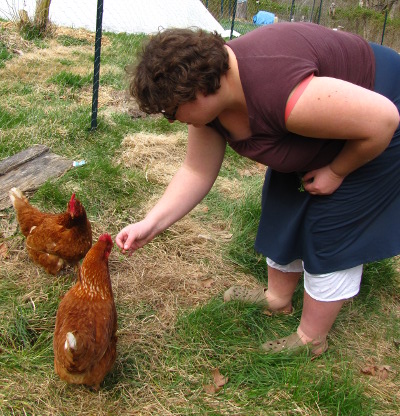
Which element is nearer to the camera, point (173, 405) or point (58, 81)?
point (173, 405)

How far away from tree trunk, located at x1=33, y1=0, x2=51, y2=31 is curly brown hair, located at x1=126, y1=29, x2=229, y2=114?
6.99 m

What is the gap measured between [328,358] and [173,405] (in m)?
0.88

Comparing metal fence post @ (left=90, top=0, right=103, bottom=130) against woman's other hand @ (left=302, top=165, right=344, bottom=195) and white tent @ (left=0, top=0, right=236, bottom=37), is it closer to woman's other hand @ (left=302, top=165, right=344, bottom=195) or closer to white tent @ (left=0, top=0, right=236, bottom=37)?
woman's other hand @ (left=302, top=165, right=344, bottom=195)

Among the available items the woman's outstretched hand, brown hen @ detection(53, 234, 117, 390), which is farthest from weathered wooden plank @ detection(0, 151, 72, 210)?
the woman's outstretched hand

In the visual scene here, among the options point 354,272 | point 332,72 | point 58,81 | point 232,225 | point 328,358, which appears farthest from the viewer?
point 58,81

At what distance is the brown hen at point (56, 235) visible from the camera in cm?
277

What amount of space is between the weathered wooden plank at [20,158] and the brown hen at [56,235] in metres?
0.79

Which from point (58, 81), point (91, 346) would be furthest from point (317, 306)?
point (58, 81)

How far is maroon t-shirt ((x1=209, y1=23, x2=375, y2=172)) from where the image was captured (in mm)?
1504

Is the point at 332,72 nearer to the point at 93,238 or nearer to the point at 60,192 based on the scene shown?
the point at 93,238

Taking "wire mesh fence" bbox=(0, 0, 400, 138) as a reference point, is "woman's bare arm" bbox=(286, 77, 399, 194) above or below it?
above

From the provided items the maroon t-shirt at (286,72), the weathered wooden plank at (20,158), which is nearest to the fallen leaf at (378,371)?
the maroon t-shirt at (286,72)

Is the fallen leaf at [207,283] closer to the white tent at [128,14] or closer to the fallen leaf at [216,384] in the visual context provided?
the fallen leaf at [216,384]

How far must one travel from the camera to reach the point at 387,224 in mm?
1952
